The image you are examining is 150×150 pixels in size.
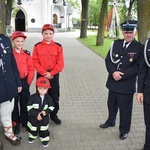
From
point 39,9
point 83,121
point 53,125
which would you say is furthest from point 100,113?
point 39,9

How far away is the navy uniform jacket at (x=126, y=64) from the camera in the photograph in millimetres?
4094

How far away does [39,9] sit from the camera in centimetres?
4894

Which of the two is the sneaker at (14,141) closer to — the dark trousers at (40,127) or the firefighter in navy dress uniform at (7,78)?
the dark trousers at (40,127)

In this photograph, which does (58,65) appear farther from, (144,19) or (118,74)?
(144,19)

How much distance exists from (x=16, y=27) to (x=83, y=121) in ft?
153

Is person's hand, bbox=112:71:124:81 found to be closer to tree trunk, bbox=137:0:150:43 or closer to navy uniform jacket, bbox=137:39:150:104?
navy uniform jacket, bbox=137:39:150:104

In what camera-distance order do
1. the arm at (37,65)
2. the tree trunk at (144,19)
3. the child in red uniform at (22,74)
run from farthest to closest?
the tree trunk at (144,19) < the arm at (37,65) < the child in red uniform at (22,74)

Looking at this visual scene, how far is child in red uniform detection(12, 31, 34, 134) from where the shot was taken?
4.18 metres

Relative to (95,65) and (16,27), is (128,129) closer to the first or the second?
(95,65)

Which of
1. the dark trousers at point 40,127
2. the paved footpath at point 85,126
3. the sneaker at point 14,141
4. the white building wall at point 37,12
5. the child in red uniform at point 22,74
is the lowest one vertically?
the paved footpath at point 85,126

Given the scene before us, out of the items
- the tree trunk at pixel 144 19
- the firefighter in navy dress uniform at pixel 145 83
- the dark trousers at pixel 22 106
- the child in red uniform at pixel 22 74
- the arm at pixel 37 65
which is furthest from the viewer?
the tree trunk at pixel 144 19

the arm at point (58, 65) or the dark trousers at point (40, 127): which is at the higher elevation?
the arm at point (58, 65)

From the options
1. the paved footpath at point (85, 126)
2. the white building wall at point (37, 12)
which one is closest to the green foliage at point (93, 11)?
the white building wall at point (37, 12)

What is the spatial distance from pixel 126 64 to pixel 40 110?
5.26 ft
